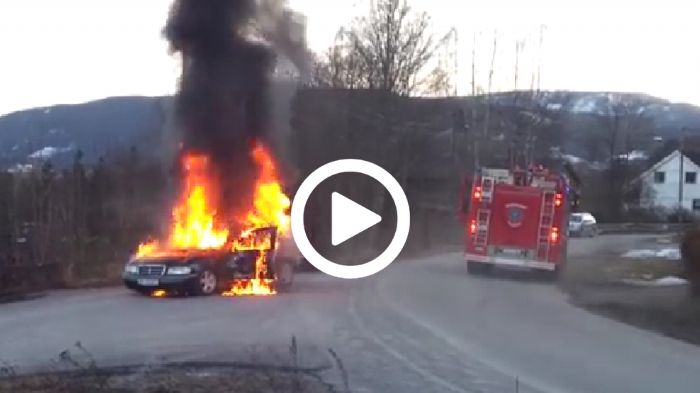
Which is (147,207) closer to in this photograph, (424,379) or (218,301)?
(218,301)

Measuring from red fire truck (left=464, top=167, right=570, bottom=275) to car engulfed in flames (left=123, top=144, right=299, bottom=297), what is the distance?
5.74m

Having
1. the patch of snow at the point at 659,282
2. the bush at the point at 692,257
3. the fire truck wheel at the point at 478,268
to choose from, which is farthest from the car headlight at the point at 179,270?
the patch of snow at the point at 659,282

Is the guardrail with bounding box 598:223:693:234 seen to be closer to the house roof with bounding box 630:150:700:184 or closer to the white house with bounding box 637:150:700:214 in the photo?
the house roof with bounding box 630:150:700:184

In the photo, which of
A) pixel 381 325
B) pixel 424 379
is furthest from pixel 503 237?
pixel 424 379

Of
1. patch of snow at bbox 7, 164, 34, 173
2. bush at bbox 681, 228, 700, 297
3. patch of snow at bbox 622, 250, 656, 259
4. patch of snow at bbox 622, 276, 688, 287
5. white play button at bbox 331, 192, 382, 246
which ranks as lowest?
patch of snow at bbox 622, 250, 656, 259

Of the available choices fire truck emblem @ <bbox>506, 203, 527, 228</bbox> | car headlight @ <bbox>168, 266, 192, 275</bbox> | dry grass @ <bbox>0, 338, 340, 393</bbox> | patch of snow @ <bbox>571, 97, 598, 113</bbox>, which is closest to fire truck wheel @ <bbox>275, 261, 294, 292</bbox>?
car headlight @ <bbox>168, 266, 192, 275</bbox>

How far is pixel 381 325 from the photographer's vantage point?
1598 centimetres

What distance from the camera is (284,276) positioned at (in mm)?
24141

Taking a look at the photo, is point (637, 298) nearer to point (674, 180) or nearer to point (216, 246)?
point (216, 246)

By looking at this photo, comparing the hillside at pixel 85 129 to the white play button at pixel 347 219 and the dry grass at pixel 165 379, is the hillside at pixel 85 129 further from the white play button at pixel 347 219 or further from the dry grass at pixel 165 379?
the dry grass at pixel 165 379

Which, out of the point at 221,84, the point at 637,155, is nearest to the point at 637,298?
the point at 221,84

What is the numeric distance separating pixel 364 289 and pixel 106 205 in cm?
935

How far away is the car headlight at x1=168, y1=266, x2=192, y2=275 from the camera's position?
21.3 m

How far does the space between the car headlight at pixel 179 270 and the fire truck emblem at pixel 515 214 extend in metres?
11.0
